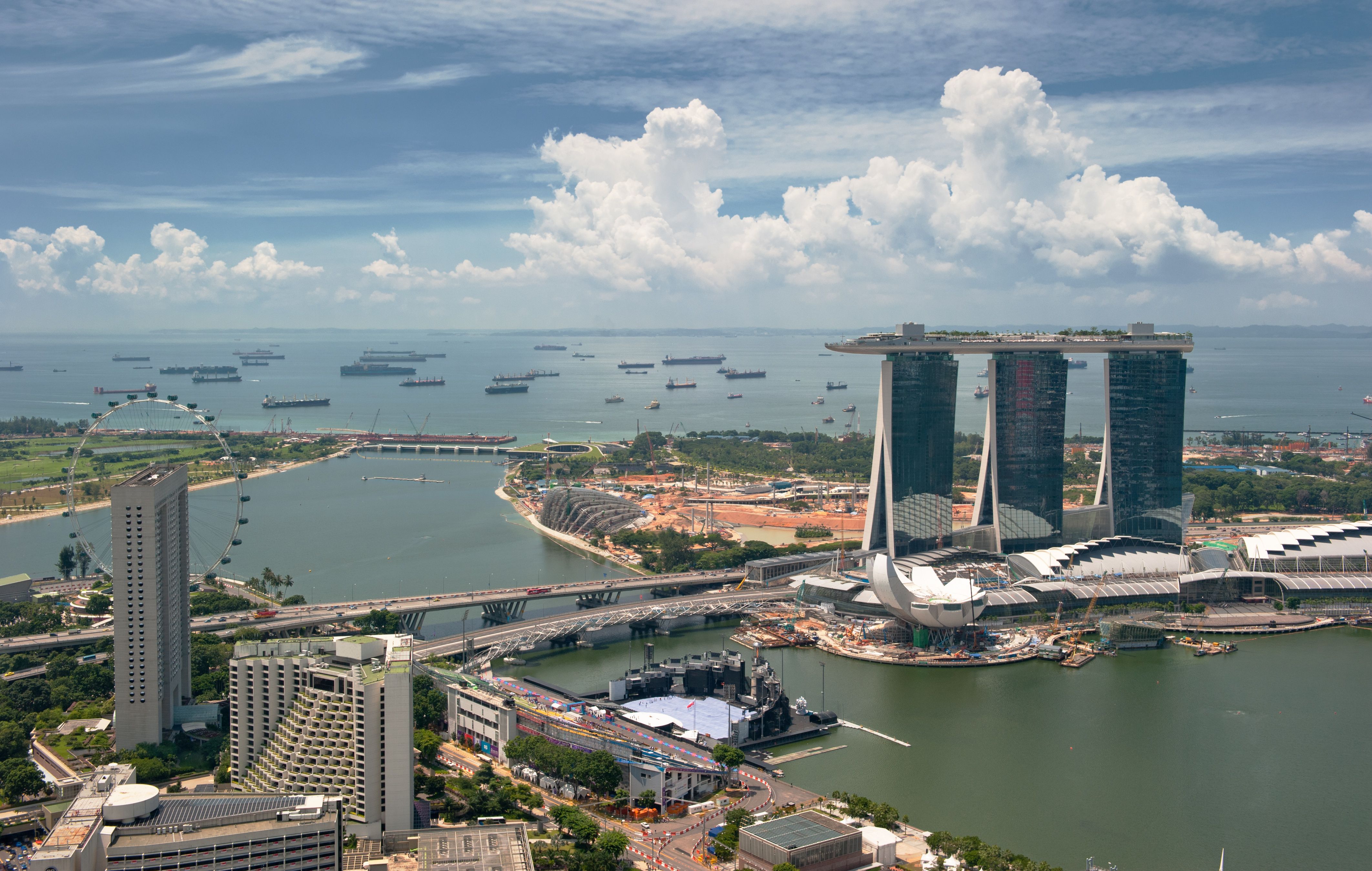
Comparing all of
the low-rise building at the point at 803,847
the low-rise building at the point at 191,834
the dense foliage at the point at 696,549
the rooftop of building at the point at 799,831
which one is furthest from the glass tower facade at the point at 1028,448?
the low-rise building at the point at 191,834

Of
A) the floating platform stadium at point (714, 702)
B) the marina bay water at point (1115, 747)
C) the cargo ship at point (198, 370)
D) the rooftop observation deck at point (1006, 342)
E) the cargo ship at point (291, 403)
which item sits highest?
the rooftop observation deck at point (1006, 342)

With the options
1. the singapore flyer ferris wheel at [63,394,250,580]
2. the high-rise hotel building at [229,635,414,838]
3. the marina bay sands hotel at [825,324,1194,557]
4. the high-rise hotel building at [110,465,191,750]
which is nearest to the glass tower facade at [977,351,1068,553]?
the marina bay sands hotel at [825,324,1194,557]

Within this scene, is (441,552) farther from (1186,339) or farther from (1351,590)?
(1351,590)

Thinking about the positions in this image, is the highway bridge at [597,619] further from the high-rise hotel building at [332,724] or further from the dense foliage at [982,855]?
the dense foliage at [982,855]

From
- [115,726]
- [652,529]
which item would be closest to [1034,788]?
[115,726]

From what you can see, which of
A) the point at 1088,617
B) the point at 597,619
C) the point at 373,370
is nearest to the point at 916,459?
the point at 1088,617

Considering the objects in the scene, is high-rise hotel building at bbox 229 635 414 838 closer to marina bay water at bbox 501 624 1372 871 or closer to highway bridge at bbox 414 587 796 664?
marina bay water at bbox 501 624 1372 871

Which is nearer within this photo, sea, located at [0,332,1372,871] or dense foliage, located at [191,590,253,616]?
sea, located at [0,332,1372,871]
